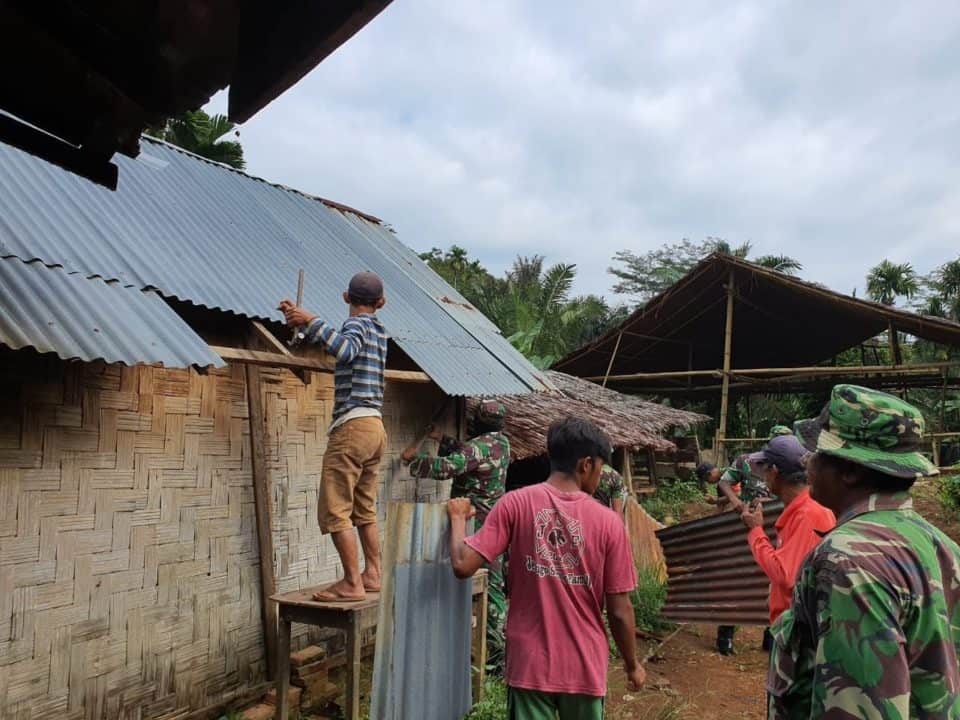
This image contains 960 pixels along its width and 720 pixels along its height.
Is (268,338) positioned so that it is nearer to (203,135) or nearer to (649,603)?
(649,603)

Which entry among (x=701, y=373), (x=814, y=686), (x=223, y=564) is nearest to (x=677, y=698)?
(x=223, y=564)

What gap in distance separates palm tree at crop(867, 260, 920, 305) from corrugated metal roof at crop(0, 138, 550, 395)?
1072 inches

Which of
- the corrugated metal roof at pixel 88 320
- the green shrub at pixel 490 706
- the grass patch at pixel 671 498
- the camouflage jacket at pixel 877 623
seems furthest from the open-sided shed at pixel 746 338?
the camouflage jacket at pixel 877 623

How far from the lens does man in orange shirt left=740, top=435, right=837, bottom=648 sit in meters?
3.17

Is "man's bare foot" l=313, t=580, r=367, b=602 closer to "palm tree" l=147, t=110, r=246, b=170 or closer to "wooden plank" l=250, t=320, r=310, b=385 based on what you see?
"wooden plank" l=250, t=320, r=310, b=385

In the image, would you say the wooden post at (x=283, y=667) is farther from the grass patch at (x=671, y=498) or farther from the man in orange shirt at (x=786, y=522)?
the grass patch at (x=671, y=498)

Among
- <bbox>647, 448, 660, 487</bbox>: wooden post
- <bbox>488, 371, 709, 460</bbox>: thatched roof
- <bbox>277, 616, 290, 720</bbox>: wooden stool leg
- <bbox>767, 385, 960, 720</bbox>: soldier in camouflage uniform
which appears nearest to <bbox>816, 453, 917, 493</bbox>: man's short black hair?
<bbox>767, 385, 960, 720</bbox>: soldier in camouflage uniform

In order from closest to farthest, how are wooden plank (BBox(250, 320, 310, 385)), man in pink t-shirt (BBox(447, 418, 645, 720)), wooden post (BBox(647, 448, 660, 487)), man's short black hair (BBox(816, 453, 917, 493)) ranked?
man's short black hair (BBox(816, 453, 917, 493))
man in pink t-shirt (BBox(447, 418, 645, 720))
wooden plank (BBox(250, 320, 310, 385))
wooden post (BBox(647, 448, 660, 487))

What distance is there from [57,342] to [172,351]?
495mm

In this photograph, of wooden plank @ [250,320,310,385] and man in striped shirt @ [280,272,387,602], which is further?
wooden plank @ [250,320,310,385]

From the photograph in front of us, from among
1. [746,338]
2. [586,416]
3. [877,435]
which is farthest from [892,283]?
[877,435]

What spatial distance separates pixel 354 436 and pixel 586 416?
7529mm

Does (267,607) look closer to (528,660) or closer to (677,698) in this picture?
(528,660)

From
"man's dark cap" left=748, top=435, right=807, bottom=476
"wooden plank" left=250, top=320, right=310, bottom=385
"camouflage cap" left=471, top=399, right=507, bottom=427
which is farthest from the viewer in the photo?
"camouflage cap" left=471, top=399, right=507, bottom=427
